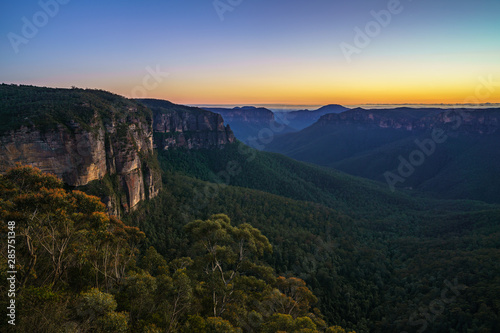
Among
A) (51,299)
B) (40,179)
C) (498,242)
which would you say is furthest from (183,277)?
(498,242)

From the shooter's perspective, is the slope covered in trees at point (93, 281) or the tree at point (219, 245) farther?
the tree at point (219, 245)

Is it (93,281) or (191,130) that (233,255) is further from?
(191,130)

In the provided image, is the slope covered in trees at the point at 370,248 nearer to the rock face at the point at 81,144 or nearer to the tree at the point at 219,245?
the rock face at the point at 81,144

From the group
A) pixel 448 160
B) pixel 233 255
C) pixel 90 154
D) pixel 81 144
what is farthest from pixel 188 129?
pixel 448 160

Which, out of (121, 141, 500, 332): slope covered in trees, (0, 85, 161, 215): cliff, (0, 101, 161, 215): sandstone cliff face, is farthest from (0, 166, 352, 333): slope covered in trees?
(121, 141, 500, 332): slope covered in trees

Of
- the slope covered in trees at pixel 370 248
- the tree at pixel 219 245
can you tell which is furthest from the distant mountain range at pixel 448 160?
the tree at pixel 219 245

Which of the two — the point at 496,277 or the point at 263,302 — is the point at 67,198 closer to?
the point at 263,302

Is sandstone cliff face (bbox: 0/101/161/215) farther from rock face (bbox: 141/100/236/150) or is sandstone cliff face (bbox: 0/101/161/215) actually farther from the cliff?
rock face (bbox: 141/100/236/150)
